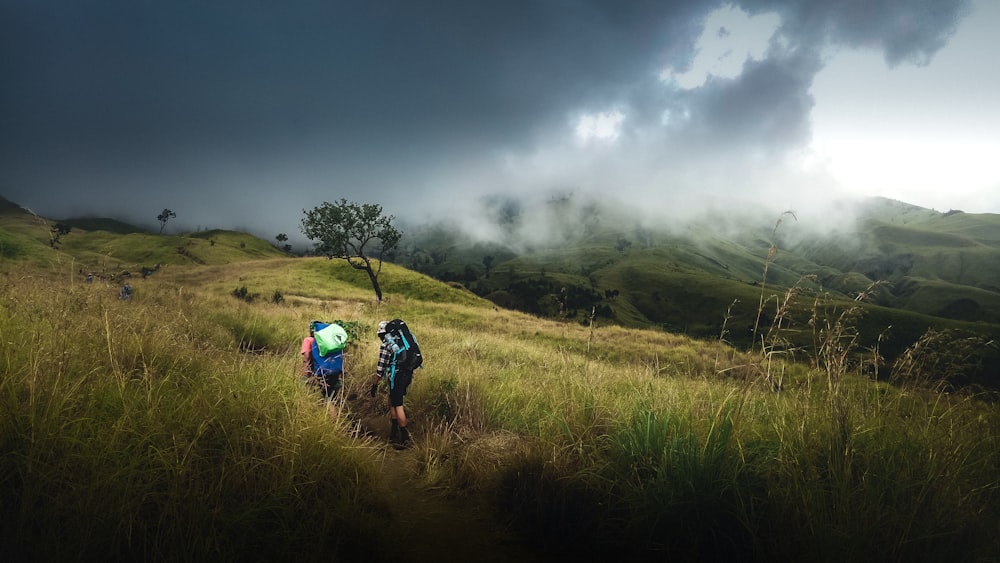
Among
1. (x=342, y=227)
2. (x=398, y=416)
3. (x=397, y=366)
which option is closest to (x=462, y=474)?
(x=398, y=416)

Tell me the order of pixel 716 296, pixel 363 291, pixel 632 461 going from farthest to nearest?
1. pixel 716 296
2. pixel 363 291
3. pixel 632 461

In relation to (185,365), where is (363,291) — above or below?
below

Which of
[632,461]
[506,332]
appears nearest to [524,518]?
[632,461]

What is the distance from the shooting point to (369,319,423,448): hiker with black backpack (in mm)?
6965

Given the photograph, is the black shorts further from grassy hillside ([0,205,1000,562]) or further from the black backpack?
grassy hillside ([0,205,1000,562])

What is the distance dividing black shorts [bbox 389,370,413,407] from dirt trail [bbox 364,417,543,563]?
6.27 feet

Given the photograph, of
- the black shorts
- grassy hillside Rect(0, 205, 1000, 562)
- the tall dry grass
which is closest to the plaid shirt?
the black shorts

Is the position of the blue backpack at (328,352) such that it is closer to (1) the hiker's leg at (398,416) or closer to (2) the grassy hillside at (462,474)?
(1) the hiker's leg at (398,416)

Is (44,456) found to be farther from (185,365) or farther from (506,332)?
(506,332)

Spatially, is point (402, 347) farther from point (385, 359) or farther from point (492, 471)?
point (492, 471)

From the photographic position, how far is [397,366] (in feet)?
24.7

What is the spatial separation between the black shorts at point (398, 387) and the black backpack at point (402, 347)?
0.14m

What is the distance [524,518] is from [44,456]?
12.8ft

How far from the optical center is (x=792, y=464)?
3.71 m
